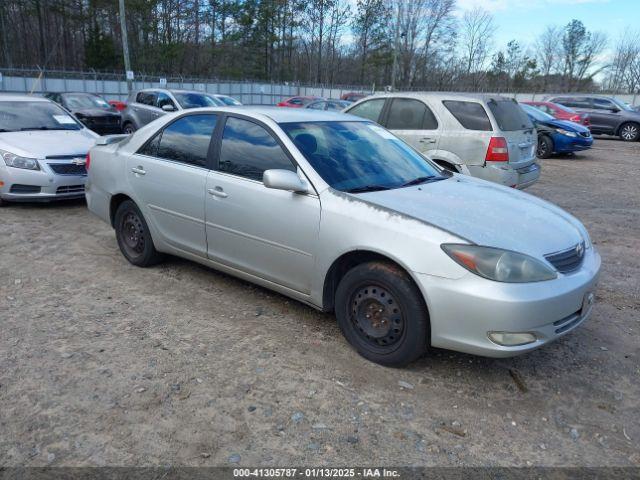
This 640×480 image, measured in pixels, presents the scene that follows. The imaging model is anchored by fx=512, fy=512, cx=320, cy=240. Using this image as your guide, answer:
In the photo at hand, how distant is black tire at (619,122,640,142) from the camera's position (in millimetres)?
20531

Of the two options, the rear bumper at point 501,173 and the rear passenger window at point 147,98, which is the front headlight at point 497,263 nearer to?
the rear bumper at point 501,173

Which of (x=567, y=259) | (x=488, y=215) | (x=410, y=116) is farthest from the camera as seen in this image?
(x=410, y=116)

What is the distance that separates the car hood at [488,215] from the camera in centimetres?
309

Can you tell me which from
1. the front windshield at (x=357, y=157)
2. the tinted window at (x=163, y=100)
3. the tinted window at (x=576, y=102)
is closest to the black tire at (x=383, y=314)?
the front windshield at (x=357, y=157)

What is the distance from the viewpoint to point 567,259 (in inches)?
126

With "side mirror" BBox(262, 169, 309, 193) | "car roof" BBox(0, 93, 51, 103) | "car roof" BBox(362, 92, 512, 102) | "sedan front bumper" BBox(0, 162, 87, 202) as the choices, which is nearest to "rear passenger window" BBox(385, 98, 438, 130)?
"car roof" BBox(362, 92, 512, 102)

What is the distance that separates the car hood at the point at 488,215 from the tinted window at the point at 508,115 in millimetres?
3436

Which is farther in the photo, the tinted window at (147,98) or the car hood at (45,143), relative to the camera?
the tinted window at (147,98)

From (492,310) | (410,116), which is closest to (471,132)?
(410,116)

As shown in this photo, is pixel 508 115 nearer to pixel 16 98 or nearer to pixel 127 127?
pixel 16 98

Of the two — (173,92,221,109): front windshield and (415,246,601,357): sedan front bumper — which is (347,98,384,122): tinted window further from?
(173,92,221,109): front windshield

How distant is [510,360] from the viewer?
350cm

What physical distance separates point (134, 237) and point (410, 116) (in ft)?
14.6

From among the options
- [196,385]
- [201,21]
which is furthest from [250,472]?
[201,21]
